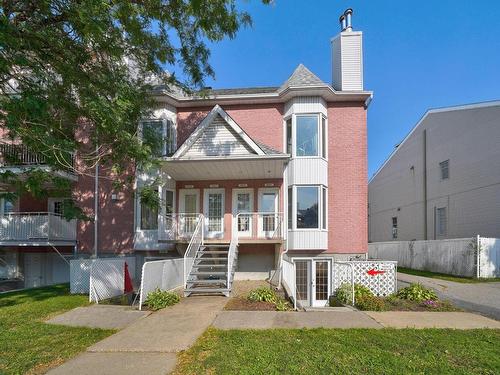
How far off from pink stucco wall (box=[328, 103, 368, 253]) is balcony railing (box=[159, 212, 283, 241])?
2.35m

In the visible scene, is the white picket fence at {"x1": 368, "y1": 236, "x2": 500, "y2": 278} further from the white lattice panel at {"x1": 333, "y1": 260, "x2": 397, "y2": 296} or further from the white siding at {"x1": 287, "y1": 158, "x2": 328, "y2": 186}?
the white siding at {"x1": 287, "y1": 158, "x2": 328, "y2": 186}

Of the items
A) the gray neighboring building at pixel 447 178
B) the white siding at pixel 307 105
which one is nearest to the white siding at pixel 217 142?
the white siding at pixel 307 105

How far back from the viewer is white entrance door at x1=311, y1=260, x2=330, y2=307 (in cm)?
1280

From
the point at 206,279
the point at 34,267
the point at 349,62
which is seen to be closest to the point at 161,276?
the point at 206,279

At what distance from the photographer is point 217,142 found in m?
14.2

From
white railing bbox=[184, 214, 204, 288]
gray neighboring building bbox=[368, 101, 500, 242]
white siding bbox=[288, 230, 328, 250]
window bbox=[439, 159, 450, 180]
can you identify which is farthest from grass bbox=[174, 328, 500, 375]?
window bbox=[439, 159, 450, 180]

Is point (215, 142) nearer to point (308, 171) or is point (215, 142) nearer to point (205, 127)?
point (205, 127)

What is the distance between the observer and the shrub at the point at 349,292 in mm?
10258

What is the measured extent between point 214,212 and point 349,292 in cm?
700

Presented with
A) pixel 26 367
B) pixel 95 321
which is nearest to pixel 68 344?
pixel 26 367

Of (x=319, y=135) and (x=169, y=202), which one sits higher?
(x=319, y=135)

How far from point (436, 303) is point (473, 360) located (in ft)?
15.1

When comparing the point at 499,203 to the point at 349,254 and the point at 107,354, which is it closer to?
the point at 349,254

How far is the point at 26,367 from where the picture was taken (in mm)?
5195
